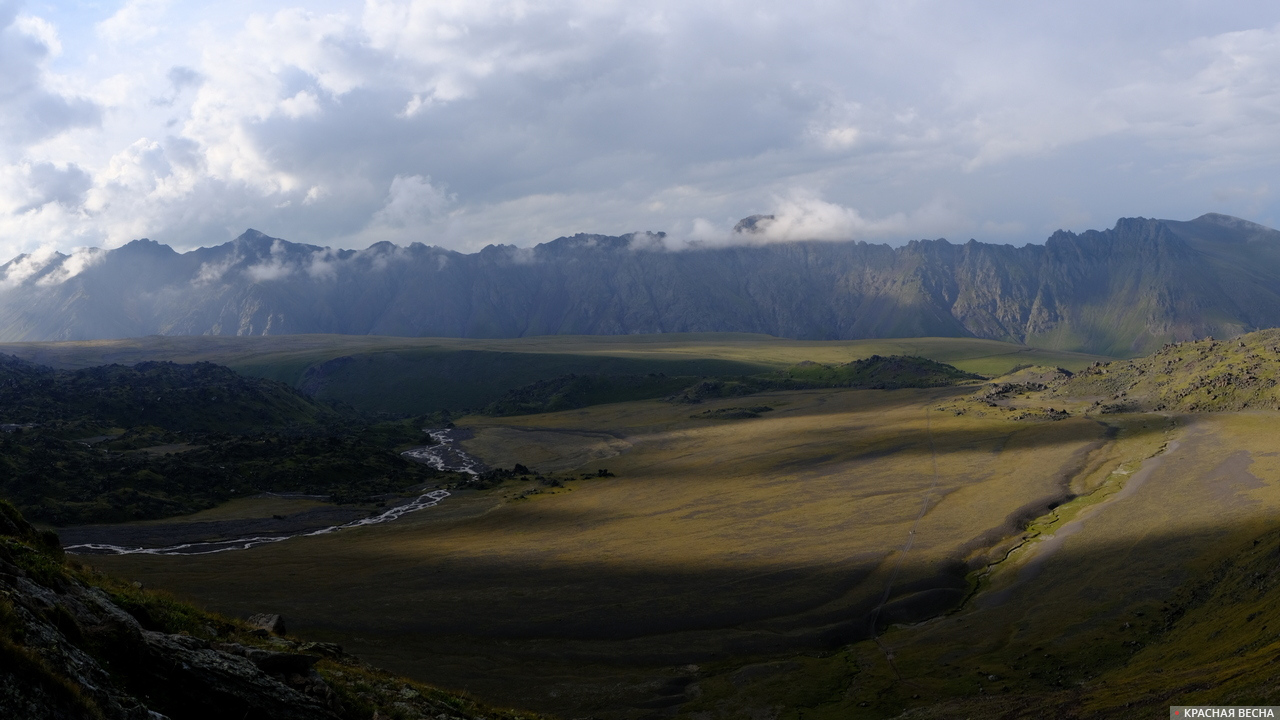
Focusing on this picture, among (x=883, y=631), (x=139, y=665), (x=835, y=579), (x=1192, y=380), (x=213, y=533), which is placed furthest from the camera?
(x=1192, y=380)

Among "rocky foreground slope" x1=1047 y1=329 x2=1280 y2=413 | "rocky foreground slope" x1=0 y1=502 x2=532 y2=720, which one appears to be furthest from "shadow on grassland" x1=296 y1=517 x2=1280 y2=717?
"rocky foreground slope" x1=1047 y1=329 x2=1280 y2=413

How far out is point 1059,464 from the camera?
9650 cm

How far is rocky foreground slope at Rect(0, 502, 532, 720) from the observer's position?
14.1m

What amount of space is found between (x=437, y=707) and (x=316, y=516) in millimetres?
83040


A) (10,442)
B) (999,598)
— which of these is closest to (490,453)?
(10,442)

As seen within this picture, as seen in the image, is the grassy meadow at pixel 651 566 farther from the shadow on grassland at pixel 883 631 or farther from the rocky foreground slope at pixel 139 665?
the rocky foreground slope at pixel 139 665

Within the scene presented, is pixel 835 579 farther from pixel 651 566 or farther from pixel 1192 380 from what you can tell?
pixel 1192 380


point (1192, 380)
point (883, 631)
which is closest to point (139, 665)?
point (883, 631)

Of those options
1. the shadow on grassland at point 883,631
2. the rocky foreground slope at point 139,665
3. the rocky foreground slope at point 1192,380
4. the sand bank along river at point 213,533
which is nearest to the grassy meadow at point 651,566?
the shadow on grassland at point 883,631

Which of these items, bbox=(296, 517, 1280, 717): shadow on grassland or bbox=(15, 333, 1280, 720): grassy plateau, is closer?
bbox=(296, 517, 1280, 717): shadow on grassland

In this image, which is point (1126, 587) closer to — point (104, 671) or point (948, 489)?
point (948, 489)

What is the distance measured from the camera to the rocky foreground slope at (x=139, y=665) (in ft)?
46.4

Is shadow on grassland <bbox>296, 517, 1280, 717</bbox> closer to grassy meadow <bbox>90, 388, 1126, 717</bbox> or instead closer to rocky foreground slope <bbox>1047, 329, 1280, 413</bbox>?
grassy meadow <bbox>90, 388, 1126, 717</bbox>

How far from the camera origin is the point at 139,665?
59.0 feet
